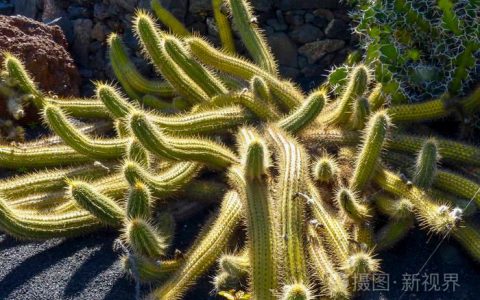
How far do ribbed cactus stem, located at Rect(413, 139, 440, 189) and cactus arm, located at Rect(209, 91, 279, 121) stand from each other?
0.99m

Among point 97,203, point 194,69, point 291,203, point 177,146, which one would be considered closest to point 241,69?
point 194,69

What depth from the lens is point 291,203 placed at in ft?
9.89

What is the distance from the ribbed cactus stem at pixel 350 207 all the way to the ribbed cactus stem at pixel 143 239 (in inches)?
35.3

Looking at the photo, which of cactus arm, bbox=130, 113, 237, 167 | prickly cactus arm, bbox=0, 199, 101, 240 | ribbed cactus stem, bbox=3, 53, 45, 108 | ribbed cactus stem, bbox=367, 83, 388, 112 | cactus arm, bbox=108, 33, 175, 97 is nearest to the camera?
cactus arm, bbox=130, 113, 237, 167

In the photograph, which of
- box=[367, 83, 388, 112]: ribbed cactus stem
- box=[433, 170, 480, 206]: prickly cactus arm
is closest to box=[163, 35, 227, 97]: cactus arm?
box=[367, 83, 388, 112]: ribbed cactus stem

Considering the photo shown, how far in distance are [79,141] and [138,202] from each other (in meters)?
0.82

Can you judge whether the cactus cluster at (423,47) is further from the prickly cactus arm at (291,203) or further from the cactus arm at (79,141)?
the cactus arm at (79,141)

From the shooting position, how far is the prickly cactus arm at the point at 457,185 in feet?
10.2

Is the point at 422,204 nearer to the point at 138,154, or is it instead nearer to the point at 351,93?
the point at 351,93

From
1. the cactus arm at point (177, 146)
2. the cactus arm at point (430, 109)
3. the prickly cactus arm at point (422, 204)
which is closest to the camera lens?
the prickly cactus arm at point (422, 204)

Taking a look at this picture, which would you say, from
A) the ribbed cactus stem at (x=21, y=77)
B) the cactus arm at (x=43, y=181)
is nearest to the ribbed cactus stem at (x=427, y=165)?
the cactus arm at (x=43, y=181)

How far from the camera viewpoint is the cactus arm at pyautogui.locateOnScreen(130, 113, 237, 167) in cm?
309

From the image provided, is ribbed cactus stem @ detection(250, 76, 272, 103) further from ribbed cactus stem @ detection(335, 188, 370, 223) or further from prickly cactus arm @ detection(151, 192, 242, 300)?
ribbed cactus stem @ detection(335, 188, 370, 223)

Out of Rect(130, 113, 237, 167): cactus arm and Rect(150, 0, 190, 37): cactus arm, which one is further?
Rect(150, 0, 190, 37): cactus arm
